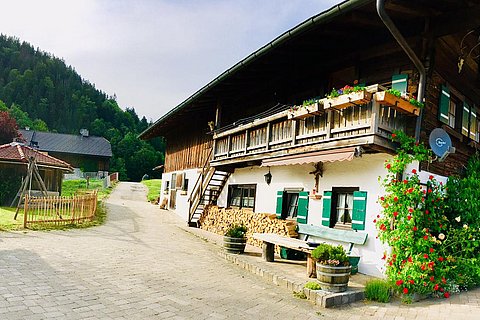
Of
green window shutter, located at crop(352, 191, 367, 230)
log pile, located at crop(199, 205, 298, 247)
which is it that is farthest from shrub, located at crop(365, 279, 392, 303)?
log pile, located at crop(199, 205, 298, 247)

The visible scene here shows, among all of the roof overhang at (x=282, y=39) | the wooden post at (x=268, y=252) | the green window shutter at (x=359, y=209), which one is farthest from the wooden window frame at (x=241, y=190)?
the green window shutter at (x=359, y=209)

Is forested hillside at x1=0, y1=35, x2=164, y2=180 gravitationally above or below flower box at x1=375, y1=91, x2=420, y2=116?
above

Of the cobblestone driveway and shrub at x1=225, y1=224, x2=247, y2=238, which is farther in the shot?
shrub at x1=225, y1=224, x2=247, y2=238

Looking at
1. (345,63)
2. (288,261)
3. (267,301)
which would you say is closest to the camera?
(267,301)

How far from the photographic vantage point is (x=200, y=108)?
16.4 meters

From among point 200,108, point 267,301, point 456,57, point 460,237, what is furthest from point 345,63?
point 200,108

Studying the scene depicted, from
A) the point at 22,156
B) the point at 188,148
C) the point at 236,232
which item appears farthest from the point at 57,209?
the point at 188,148

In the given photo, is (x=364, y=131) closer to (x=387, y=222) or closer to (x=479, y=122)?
(x=387, y=222)

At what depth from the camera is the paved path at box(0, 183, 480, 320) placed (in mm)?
5043

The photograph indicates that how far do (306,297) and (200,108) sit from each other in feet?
38.0

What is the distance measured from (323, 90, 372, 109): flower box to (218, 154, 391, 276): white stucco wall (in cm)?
149

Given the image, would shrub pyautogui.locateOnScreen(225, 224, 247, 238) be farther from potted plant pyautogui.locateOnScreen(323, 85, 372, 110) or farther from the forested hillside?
the forested hillside

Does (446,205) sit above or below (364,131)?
below

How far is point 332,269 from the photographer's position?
617 cm
